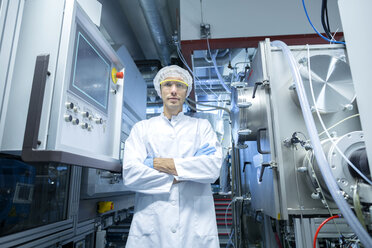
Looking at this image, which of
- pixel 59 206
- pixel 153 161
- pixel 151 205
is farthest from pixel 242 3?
pixel 59 206

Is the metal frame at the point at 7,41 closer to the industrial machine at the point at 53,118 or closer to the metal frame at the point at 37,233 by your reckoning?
the industrial machine at the point at 53,118

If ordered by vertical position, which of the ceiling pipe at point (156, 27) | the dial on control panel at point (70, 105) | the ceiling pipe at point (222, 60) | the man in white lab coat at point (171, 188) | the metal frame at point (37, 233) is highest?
the ceiling pipe at point (156, 27)

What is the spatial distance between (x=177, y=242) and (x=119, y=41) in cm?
227

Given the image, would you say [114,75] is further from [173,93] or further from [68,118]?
[68,118]

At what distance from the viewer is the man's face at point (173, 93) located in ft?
4.83

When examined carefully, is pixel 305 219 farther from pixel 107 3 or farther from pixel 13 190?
pixel 107 3

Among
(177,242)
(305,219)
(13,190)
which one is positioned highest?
(13,190)

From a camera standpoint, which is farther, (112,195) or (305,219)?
(112,195)

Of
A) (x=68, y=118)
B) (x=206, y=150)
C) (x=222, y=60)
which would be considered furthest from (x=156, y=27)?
(x=68, y=118)

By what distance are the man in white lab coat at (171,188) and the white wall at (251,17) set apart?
1154 millimetres

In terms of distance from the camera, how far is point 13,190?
105 cm

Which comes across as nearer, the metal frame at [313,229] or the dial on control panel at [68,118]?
the dial on control panel at [68,118]

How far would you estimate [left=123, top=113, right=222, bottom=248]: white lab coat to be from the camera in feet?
3.80

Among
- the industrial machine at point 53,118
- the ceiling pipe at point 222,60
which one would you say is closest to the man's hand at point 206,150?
the industrial machine at point 53,118
